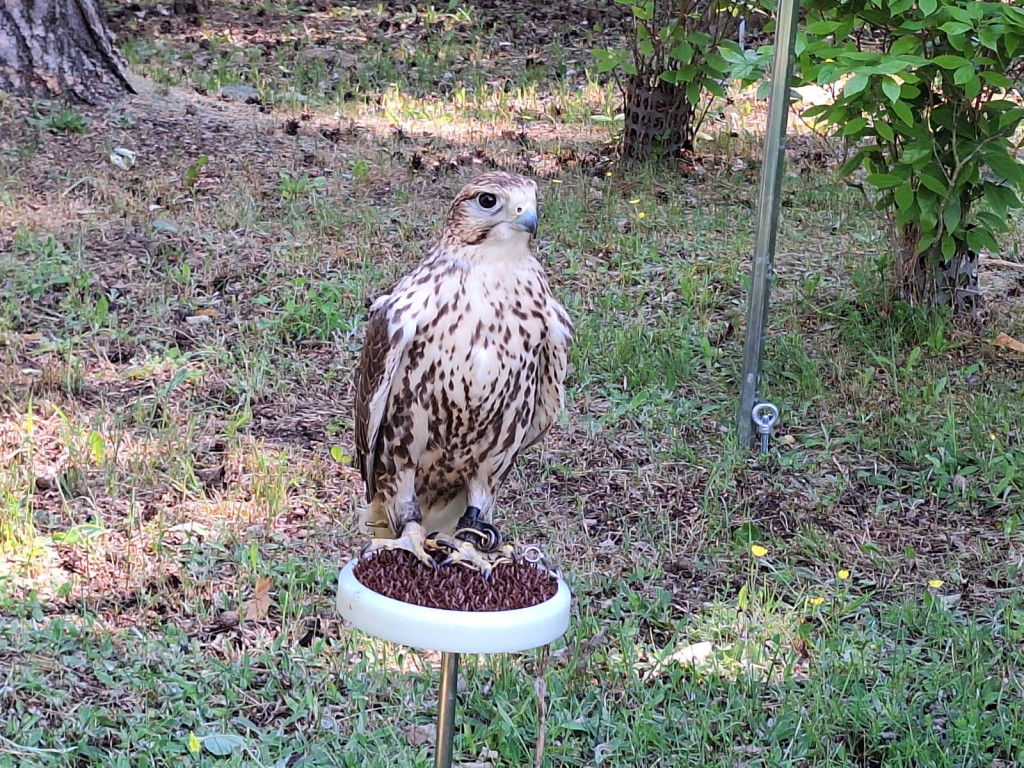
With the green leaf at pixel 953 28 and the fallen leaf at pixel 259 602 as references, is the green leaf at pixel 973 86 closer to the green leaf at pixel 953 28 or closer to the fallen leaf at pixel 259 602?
the green leaf at pixel 953 28

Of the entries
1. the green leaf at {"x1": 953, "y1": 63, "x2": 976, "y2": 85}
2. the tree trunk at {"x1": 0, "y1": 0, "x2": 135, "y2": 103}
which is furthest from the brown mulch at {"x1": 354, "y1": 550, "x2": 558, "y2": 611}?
the tree trunk at {"x1": 0, "y1": 0, "x2": 135, "y2": 103}

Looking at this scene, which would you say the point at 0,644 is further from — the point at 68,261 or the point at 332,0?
the point at 332,0

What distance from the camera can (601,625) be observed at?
3.47 m

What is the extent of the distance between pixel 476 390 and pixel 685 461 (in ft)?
6.70

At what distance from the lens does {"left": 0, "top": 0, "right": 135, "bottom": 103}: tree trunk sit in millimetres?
6426

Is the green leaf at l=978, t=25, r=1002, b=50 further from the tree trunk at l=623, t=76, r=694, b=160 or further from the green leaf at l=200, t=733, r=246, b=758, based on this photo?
the green leaf at l=200, t=733, r=246, b=758

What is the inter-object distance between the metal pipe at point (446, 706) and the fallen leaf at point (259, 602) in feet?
4.29

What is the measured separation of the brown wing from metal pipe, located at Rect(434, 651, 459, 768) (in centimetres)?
54

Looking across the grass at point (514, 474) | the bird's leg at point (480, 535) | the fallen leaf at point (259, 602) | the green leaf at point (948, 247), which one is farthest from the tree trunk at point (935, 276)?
the bird's leg at point (480, 535)

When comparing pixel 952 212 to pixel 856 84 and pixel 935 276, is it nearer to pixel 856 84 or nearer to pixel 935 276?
pixel 935 276

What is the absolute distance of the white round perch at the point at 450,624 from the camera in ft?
6.50

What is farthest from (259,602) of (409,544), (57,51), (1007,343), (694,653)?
(57,51)

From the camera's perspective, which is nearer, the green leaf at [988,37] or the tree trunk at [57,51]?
the green leaf at [988,37]

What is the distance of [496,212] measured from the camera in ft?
7.41
